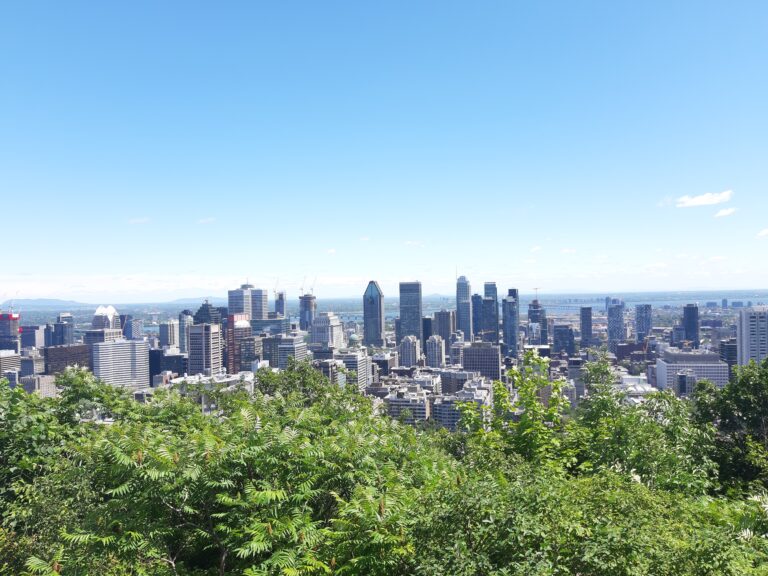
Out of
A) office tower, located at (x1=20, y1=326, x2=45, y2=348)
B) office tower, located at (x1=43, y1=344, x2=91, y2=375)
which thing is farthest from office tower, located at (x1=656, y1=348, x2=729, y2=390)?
office tower, located at (x1=20, y1=326, x2=45, y2=348)

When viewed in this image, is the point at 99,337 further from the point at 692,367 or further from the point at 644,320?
the point at 644,320

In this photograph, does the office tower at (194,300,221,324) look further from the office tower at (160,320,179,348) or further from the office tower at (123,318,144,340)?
the office tower at (123,318,144,340)

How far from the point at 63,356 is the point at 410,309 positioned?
111468 mm

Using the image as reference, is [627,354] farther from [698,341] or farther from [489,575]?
[489,575]

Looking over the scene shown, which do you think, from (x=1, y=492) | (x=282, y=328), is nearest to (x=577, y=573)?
(x=1, y=492)

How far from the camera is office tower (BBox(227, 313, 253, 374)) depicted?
437ft

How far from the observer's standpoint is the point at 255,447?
5.38m

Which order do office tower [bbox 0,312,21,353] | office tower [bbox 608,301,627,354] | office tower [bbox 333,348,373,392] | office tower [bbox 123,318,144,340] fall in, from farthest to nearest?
office tower [bbox 608,301,627,354], office tower [bbox 123,318,144,340], office tower [bbox 0,312,21,353], office tower [bbox 333,348,373,392]

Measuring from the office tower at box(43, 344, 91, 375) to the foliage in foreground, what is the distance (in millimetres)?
128700

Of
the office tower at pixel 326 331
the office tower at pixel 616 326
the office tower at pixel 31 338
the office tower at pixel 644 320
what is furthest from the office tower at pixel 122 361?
the office tower at pixel 644 320

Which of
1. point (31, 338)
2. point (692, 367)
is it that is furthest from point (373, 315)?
point (31, 338)

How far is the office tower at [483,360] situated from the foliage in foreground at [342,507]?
128 m

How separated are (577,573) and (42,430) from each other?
28.4ft

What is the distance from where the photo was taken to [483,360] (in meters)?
135
